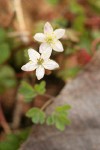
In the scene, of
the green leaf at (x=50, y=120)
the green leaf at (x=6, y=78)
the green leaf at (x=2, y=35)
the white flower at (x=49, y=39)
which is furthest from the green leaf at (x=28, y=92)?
the green leaf at (x=2, y=35)

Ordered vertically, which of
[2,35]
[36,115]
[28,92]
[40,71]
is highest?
[2,35]

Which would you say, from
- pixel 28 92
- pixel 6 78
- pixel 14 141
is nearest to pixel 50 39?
pixel 28 92

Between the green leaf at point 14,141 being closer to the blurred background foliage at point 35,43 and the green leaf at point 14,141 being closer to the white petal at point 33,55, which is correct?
the blurred background foliage at point 35,43

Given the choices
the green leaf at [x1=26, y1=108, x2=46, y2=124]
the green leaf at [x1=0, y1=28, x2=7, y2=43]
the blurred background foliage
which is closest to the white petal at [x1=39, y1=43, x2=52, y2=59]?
the blurred background foliage

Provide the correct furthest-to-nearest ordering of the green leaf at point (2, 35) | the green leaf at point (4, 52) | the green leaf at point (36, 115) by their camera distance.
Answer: the green leaf at point (2, 35) < the green leaf at point (4, 52) < the green leaf at point (36, 115)

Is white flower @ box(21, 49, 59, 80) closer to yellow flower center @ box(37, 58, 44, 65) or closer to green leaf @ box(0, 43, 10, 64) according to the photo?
yellow flower center @ box(37, 58, 44, 65)

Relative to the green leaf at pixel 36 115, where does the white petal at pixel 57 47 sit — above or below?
above

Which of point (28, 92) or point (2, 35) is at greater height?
point (2, 35)

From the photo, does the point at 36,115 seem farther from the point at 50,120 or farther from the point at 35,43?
the point at 35,43
